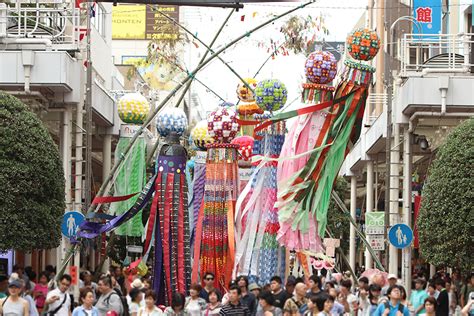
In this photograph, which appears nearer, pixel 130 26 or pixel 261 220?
pixel 261 220

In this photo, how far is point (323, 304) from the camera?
1811cm

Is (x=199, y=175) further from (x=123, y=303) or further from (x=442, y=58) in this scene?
(x=123, y=303)

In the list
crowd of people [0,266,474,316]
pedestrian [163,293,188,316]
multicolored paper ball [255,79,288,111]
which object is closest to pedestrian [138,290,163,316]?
crowd of people [0,266,474,316]

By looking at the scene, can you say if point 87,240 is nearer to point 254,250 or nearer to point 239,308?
point 254,250

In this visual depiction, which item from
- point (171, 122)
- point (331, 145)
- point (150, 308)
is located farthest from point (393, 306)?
point (171, 122)

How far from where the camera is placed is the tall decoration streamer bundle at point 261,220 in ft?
88.1

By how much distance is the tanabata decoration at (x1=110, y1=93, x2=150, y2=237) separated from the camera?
1304 inches

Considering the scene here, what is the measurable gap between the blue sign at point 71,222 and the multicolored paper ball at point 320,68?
557cm

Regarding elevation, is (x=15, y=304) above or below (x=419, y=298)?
above

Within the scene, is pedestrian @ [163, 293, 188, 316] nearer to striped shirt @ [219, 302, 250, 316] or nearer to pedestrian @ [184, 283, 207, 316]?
pedestrian @ [184, 283, 207, 316]

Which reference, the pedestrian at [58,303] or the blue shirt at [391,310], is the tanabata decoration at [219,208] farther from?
the blue shirt at [391,310]

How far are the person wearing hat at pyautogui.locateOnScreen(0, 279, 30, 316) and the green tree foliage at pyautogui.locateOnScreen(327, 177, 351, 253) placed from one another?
41.8 meters

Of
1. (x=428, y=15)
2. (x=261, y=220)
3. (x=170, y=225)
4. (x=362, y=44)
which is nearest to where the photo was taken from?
(x=170, y=225)

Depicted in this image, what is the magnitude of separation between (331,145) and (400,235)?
3.60 m
